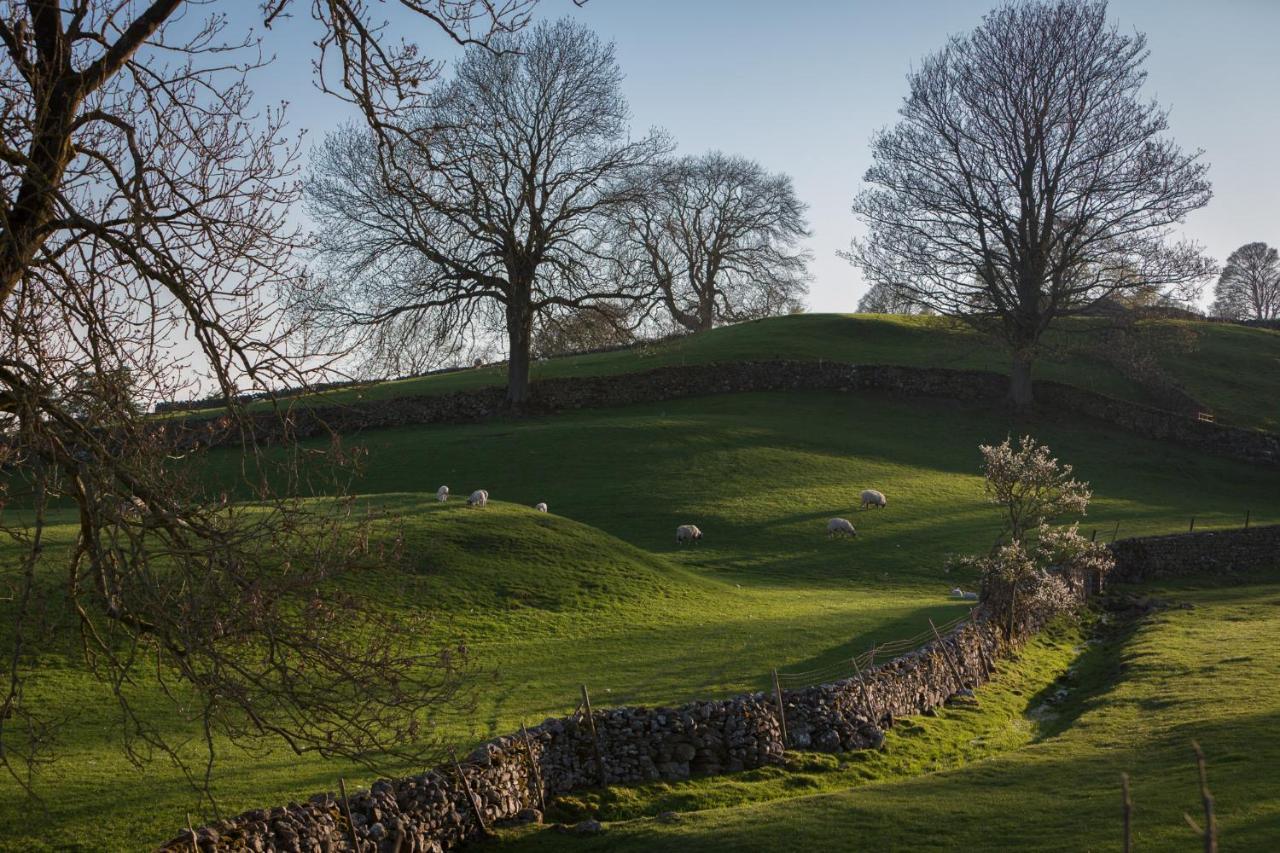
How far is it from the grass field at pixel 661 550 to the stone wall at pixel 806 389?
1.06m

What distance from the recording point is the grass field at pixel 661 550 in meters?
14.8

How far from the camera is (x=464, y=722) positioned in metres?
16.6

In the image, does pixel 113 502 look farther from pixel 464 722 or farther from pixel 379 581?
pixel 379 581

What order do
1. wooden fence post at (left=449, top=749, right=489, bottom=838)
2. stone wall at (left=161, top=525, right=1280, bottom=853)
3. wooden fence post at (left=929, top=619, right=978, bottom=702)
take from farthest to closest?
1. wooden fence post at (left=929, top=619, right=978, bottom=702)
2. wooden fence post at (left=449, top=749, right=489, bottom=838)
3. stone wall at (left=161, top=525, right=1280, bottom=853)

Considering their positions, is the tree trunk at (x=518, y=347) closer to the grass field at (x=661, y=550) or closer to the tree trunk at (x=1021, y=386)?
the grass field at (x=661, y=550)

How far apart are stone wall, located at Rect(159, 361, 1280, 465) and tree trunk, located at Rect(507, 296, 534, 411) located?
0.74 metres

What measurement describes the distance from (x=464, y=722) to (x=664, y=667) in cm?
475

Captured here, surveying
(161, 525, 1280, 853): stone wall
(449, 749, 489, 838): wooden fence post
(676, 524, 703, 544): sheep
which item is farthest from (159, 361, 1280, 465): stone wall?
(449, 749, 489, 838): wooden fence post

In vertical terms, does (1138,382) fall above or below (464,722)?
above

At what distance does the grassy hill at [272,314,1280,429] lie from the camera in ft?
177

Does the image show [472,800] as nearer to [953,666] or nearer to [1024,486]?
[953,666]

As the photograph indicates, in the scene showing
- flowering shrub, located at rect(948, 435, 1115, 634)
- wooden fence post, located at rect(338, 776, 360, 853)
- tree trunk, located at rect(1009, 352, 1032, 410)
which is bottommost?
wooden fence post, located at rect(338, 776, 360, 853)

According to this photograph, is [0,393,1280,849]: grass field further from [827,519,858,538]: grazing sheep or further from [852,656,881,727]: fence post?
[852,656,881,727]: fence post

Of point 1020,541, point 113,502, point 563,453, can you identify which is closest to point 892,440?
point 563,453
